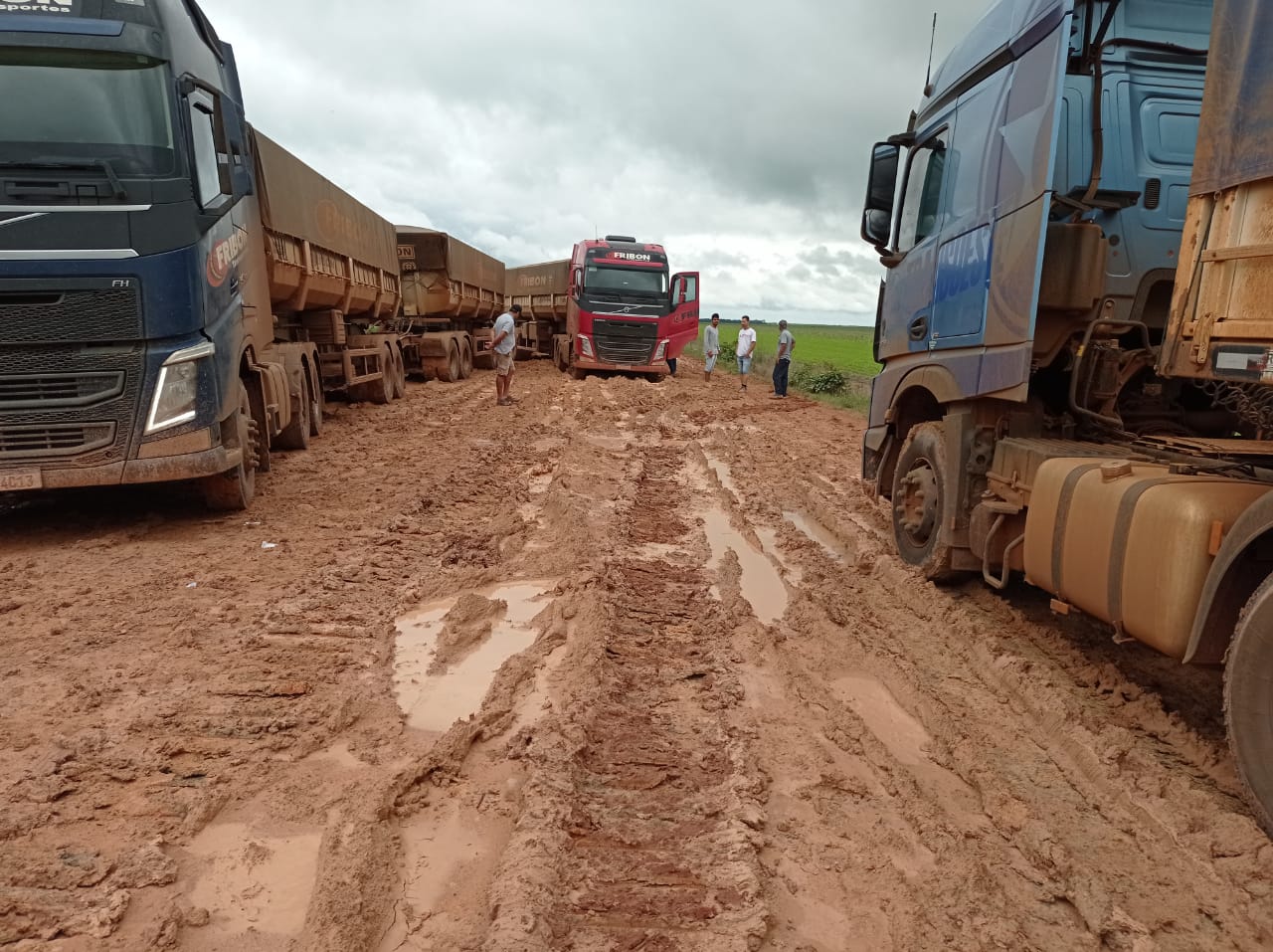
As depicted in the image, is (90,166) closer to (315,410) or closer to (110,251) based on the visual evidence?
(110,251)

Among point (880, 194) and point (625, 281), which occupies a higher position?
point (625, 281)

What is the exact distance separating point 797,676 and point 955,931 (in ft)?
4.98

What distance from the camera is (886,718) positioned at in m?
3.19

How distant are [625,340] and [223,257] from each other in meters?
12.8

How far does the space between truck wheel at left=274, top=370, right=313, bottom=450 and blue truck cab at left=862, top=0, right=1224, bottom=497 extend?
22.9 feet

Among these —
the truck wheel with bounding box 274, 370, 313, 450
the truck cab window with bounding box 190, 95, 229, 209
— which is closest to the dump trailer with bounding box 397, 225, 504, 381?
the truck wheel with bounding box 274, 370, 313, 450

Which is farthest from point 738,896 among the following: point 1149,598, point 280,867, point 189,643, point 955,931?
point 189,643

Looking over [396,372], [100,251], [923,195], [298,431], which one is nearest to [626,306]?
[396,372]

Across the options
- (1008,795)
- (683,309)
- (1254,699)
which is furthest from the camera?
(683,309)

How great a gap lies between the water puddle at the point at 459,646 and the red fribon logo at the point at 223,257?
3.12 m

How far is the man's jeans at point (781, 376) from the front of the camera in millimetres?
16906

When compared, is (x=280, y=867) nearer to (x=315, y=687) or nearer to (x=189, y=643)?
(x=315, y=687)

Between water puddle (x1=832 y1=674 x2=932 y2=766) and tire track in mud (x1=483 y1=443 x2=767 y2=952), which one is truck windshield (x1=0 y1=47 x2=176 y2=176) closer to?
tire track in mud (x1=483 y1=443 x2=767 y2=952)

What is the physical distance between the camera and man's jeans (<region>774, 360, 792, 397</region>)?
16906 mm
